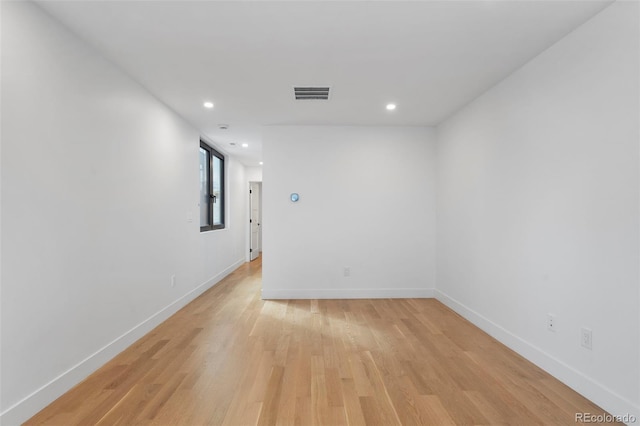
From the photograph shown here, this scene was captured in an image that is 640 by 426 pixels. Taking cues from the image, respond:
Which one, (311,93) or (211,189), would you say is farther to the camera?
(211,189)

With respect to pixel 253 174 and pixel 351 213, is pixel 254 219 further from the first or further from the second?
pixel 351 213

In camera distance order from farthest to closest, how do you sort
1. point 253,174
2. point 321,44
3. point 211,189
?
1. point 253,174
2. point 211,189
3. point 321,44

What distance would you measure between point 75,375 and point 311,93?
10.1 feet

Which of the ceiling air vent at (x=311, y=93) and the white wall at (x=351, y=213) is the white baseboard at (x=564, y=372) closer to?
the white wall at (x=351, y=213)

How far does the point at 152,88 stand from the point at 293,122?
1784 mm

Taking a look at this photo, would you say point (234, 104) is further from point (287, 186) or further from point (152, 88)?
point (287, 186)

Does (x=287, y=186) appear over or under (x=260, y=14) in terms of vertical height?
under

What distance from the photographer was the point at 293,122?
4371 millimetres

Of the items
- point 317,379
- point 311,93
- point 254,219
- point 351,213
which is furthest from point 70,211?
point 254,219

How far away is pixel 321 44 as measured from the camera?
2354 mm

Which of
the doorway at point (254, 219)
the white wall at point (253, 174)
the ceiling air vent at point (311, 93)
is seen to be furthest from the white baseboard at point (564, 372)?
the white wall at point (253, 174)

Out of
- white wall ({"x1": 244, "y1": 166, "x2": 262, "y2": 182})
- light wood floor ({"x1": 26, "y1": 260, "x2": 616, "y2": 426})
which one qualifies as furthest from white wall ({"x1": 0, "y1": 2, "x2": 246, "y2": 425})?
white wall ({"x1": 244, "y1": 166, "x2": 262, "y2": 182})

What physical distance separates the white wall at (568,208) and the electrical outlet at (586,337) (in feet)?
0.09

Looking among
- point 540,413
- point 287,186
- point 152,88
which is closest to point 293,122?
point 287,186
